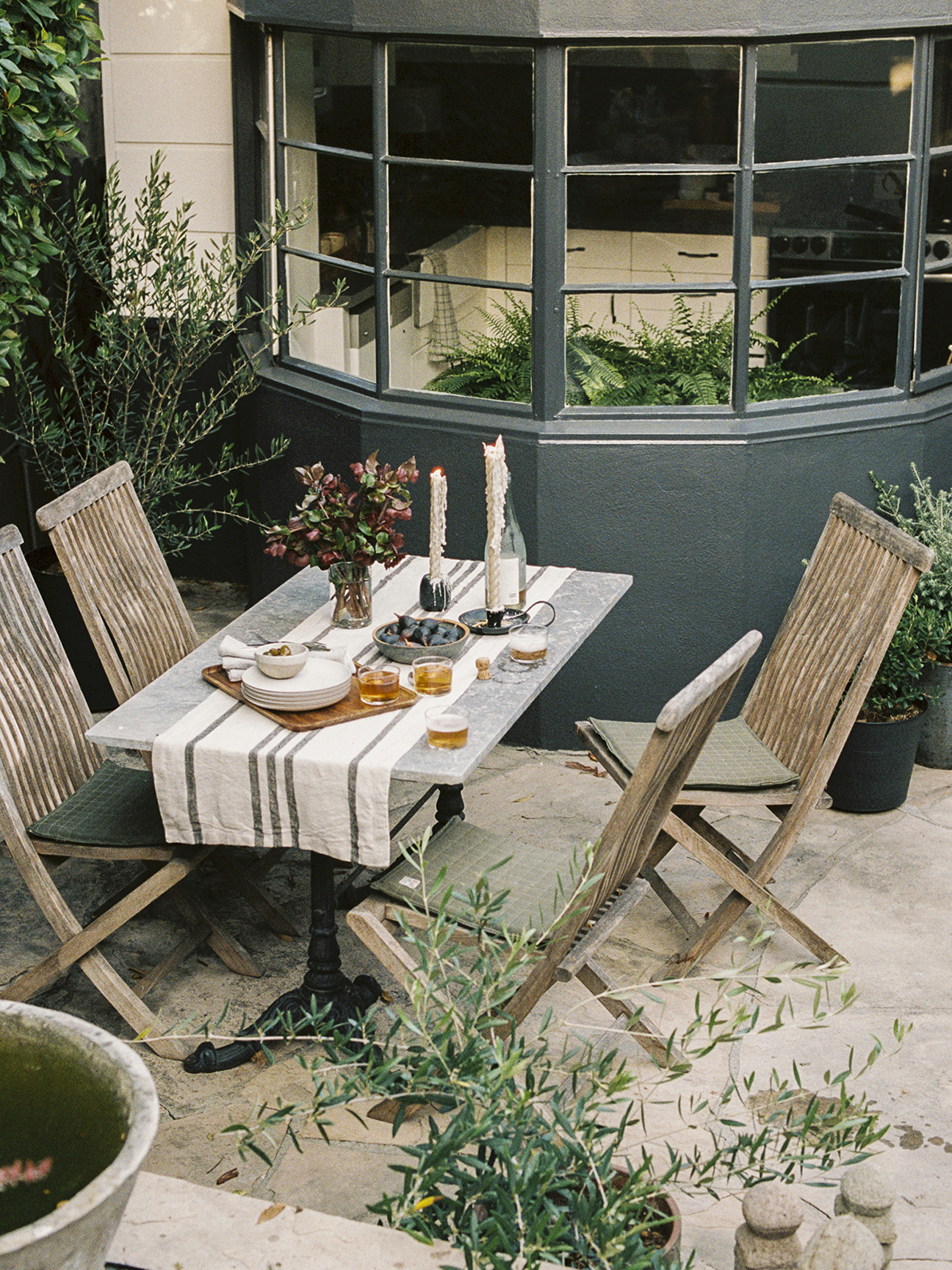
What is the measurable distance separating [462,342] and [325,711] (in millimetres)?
2105

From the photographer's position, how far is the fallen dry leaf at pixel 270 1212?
2.64m

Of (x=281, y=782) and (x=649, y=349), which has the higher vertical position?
(x=649, y=349)

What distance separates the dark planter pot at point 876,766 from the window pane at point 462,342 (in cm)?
166

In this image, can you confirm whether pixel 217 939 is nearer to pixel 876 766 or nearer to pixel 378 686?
pixel 378 686

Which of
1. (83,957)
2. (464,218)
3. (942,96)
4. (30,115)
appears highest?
(942,96)

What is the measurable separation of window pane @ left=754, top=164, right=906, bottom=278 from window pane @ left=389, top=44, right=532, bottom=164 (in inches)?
33.0

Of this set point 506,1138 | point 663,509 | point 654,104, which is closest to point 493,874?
point 506,1138

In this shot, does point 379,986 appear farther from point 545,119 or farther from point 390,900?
point 545,119

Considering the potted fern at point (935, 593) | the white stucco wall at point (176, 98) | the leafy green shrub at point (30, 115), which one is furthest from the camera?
the white stucco wall at point (176, 98)

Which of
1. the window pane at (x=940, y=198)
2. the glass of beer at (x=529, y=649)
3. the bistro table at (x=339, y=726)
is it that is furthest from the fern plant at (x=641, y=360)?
the glass of beer at (x=529, y=649)

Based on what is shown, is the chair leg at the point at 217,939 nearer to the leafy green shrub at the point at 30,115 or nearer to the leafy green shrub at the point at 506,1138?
the leafy green shrub at the point at 506,1138

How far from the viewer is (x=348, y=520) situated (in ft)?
13.5

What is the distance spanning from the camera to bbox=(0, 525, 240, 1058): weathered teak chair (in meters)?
3.83

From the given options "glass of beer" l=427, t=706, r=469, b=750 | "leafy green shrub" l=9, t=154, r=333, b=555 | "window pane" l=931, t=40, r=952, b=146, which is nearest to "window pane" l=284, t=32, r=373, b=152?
"leafy green shrub" l=9, t=154, r=333, b=555
